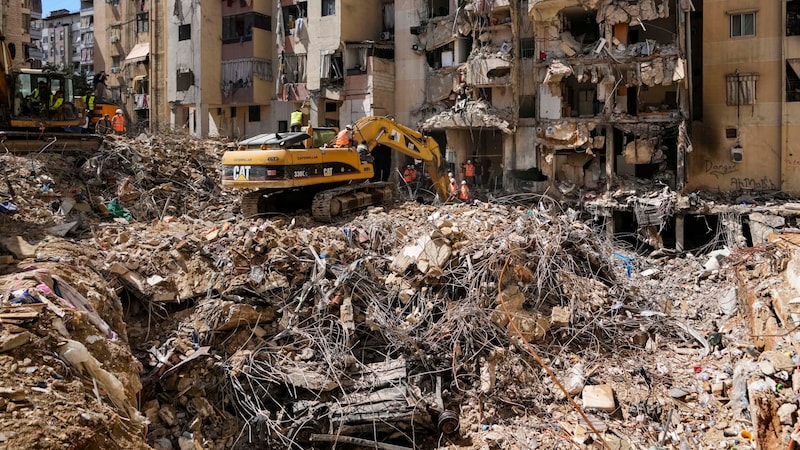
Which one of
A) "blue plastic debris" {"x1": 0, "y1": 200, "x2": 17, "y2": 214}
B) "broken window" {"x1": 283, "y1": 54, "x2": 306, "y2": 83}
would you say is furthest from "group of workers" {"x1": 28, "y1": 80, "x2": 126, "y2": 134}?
"broken window" {"x1": 283, "y1": 54, "x2": 306, "y2": 83}

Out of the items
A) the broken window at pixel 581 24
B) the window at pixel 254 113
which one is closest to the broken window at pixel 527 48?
the broken window at pixel 581 24

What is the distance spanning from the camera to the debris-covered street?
24.2 feet

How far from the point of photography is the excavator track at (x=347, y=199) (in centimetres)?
1348

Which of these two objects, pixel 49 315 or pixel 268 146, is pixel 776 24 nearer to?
pixel 268 146

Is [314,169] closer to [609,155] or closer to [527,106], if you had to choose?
[609,155]

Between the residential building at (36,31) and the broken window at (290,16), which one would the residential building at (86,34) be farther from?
the broken window at (290,16)

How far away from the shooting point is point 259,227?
10641 mm

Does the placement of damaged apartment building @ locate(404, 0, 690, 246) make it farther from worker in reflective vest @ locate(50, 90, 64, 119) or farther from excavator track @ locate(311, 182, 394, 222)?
worker in reflective vest @ locate(50, 90, 64, 119)

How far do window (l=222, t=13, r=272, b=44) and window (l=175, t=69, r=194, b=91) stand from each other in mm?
2225

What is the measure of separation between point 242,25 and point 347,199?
60.4ft

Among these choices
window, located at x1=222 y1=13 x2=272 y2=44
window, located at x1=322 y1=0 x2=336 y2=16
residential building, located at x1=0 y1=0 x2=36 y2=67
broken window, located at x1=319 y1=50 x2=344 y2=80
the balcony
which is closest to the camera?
the balcony

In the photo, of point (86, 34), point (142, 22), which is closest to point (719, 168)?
point (142, 22)

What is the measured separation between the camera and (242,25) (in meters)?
29.3

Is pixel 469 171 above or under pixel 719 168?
above
